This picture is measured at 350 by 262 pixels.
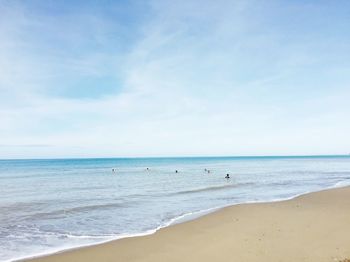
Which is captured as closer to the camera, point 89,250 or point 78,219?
point 89,250

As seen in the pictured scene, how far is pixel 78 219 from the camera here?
16.2 metres

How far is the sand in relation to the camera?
9.65 m

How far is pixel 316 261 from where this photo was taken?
28.9 feet

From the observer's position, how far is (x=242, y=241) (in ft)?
36.8

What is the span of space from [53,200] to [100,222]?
30.2 ft

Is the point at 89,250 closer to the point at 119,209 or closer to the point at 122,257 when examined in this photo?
the point at 122,257

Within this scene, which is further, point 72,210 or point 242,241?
point 72,210

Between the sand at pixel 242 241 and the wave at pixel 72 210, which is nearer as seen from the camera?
the sand at pixel 242 241

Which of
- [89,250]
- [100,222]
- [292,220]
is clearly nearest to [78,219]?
[100,222]

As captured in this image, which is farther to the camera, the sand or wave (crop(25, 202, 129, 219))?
wave (crop(25, 202, 129, 219))

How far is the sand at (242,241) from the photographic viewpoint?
9.65m

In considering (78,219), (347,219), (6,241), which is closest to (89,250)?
(6,241)

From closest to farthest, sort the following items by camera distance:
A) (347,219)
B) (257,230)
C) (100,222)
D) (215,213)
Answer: (257,230)
(347,219)
(100,222)
(215,213)

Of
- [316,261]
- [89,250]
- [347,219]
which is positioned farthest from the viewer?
[347,219]
